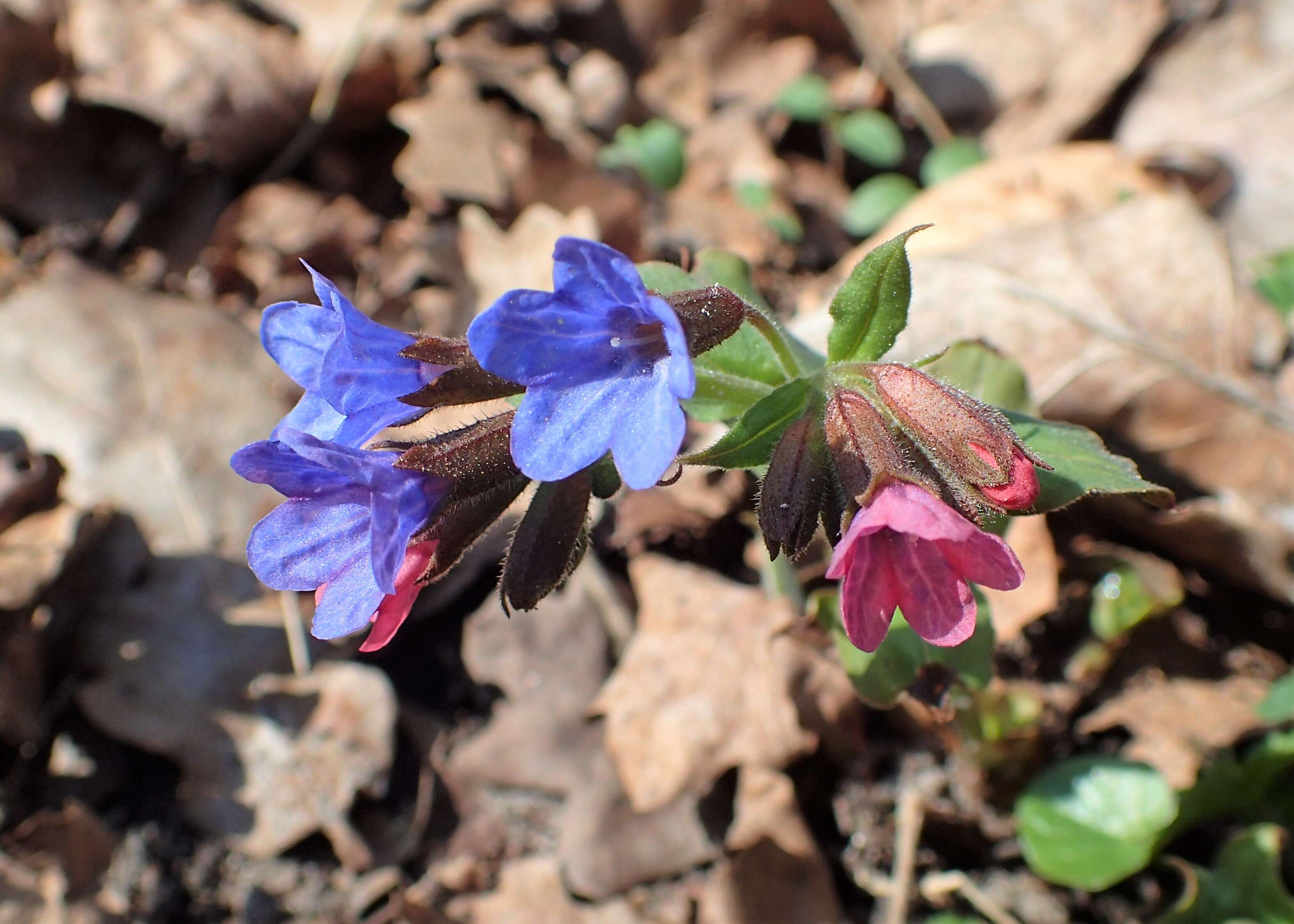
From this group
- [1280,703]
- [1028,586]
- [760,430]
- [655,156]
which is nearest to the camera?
[760,430]

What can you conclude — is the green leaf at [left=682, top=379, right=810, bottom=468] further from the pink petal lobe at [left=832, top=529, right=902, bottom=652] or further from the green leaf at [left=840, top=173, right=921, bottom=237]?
the green leaf at [left=840, top=173, right=921, bottom=237]

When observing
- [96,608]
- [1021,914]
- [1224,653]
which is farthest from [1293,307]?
[96,608]

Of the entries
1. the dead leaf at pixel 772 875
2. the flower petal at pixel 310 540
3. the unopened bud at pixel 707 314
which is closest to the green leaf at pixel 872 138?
the dead leaf at pixel 772 875

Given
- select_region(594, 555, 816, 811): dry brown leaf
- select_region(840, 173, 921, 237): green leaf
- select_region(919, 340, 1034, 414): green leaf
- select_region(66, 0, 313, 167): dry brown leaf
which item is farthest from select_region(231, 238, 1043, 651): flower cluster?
select_region(66, 0, 313, 167): dry brown leaf

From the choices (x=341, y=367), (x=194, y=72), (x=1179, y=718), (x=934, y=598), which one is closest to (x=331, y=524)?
(x=341, y=367)

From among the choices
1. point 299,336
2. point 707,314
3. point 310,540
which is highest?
point 707,314

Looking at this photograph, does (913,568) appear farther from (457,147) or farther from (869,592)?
(457,147)

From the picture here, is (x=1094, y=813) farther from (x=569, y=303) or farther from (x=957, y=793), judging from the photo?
(x=569, y=303)
